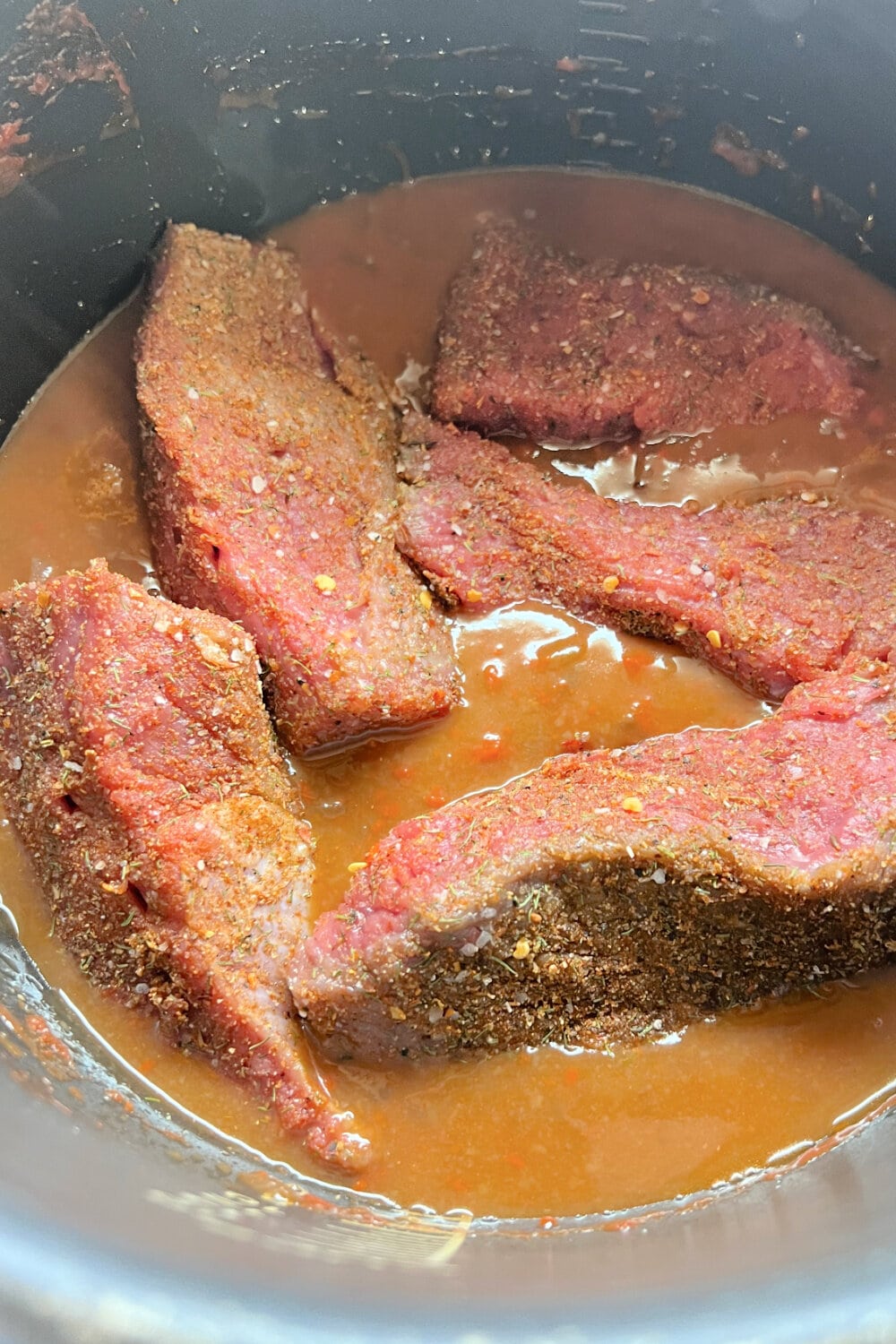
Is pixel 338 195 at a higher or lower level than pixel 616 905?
higher

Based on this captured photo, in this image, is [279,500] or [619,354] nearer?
[279,500]

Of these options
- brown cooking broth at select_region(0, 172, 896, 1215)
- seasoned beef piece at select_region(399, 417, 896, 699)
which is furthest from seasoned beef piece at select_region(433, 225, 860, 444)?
seasoned beef piece at select_region(399, 417, 896, 699)

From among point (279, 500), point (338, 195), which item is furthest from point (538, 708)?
point (338, 195)

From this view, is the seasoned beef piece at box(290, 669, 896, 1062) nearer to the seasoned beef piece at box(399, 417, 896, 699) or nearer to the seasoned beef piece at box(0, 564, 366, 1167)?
the seasoned beef piece at box(0, 564, 366, 1167)

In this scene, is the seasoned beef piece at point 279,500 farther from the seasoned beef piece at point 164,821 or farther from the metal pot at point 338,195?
the metal pot at point 338,195

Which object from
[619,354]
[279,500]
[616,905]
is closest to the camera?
[616,905]

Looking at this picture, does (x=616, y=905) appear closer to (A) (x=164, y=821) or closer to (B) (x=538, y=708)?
(B) (x=538, y=708)

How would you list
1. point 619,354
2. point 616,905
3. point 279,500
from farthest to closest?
point 619,354
point 279,500
point 616,905
